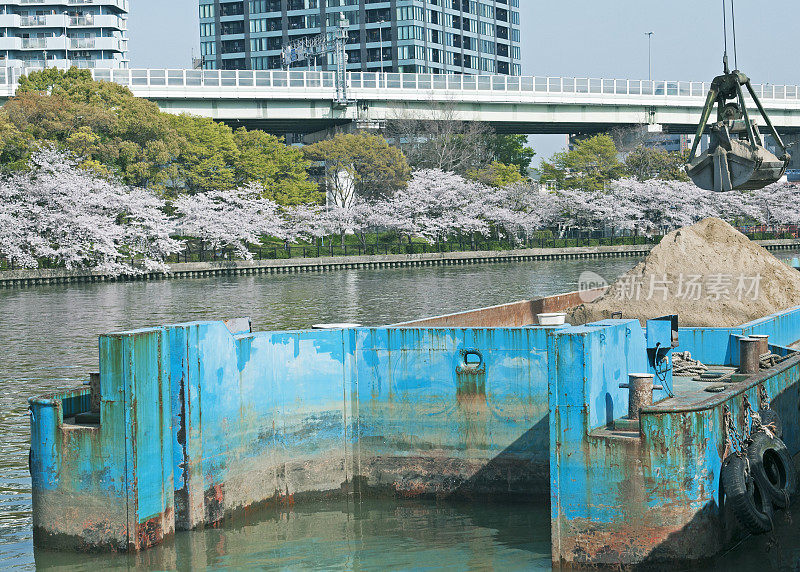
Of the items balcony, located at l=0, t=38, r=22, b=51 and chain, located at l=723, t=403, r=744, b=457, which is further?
balcony, located at l=0, t=38, r=22, b=51

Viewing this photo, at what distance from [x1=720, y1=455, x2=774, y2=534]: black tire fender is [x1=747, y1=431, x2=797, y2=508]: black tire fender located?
0.22 metres

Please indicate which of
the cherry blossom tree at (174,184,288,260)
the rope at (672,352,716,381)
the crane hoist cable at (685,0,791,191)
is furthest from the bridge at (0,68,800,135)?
the rope at (672,352,716,381)

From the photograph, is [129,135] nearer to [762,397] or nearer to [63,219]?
[63,219]

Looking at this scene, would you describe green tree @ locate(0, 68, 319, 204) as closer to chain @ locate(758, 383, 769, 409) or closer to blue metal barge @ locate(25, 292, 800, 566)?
blue metal barge @ locate(25, 292, 800, 566)

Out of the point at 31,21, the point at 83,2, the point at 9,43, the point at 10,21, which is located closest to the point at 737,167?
the point at 9,43

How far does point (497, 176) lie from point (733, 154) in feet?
254

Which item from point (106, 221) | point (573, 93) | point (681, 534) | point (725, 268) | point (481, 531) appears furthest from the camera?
point (573, 93)

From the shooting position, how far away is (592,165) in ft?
324

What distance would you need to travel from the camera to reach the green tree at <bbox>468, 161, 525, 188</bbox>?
91.9 meters

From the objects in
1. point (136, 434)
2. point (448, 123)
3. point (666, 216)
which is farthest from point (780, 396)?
Result: point (666, 216)

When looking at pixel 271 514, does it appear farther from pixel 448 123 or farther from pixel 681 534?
pixel 448 123

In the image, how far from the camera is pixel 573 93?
85562 mm

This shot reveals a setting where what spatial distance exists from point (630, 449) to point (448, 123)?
77.5 metres

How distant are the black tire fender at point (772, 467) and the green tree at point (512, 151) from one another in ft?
342
